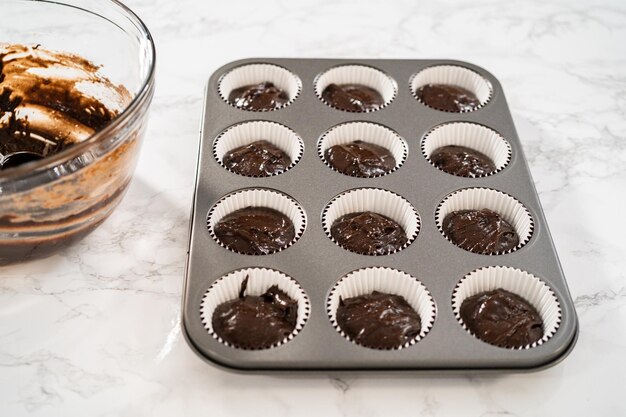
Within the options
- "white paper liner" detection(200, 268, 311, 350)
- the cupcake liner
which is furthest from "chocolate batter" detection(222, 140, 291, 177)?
"white paper liner" detection(200, 268, 311, 350)

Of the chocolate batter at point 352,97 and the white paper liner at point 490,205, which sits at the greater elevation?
the chocolate batter at point 352,97

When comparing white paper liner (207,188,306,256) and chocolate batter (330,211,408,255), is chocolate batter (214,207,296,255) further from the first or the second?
chocolate batter (330,211,408,255)

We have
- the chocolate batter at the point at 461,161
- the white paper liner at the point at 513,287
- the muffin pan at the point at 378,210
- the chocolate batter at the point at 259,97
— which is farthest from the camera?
the chocolate batter at the point at 259,97

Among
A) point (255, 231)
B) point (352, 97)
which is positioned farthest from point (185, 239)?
point (352, 97)

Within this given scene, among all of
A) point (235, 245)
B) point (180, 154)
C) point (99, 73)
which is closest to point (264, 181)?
point (235, 245)

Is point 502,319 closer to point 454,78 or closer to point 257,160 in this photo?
point 257,160

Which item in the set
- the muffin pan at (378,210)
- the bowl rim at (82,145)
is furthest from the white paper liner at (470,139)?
the bowl rim at (82,145)

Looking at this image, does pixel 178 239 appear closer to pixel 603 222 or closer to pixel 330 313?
pixel 330 313

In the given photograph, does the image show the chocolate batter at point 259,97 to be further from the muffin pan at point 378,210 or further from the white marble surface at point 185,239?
the white marble surface at point 185,239
